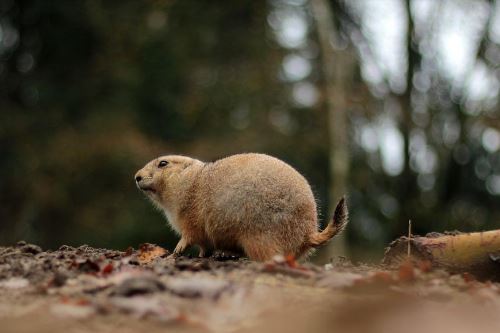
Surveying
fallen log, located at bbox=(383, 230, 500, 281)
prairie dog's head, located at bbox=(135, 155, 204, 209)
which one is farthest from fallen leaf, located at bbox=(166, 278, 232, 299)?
prairie dog's head, located at bbox=(135, 155, 204, 209)

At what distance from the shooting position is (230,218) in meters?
Result: 7.52

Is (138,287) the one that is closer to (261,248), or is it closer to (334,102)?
(261,248)

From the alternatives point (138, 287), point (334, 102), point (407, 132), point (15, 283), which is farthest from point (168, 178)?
point (407, 132)

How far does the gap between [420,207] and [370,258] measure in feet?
7.30

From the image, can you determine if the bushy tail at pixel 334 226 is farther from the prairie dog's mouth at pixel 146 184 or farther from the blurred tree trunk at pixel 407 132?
the blurred tree trunk at pixel 407 132

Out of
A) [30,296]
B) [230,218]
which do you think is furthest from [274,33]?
[30,296]

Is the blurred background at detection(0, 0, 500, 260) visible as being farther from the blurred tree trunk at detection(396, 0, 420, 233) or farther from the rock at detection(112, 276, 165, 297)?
the rock at detection(112, 276, 165, 297)

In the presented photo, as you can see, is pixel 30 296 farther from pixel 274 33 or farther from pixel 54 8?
pixel 274 33

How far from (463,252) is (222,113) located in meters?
20.5

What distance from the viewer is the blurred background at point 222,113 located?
79.7ft

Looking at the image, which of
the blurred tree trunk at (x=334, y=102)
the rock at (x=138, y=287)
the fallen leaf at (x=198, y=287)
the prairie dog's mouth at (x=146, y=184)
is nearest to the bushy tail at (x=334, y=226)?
the prairie dog's mouth at (x=146, y=184)

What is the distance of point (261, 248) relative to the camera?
24.5 ft

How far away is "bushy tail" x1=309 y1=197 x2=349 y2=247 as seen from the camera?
752 cm

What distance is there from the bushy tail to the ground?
126cm
